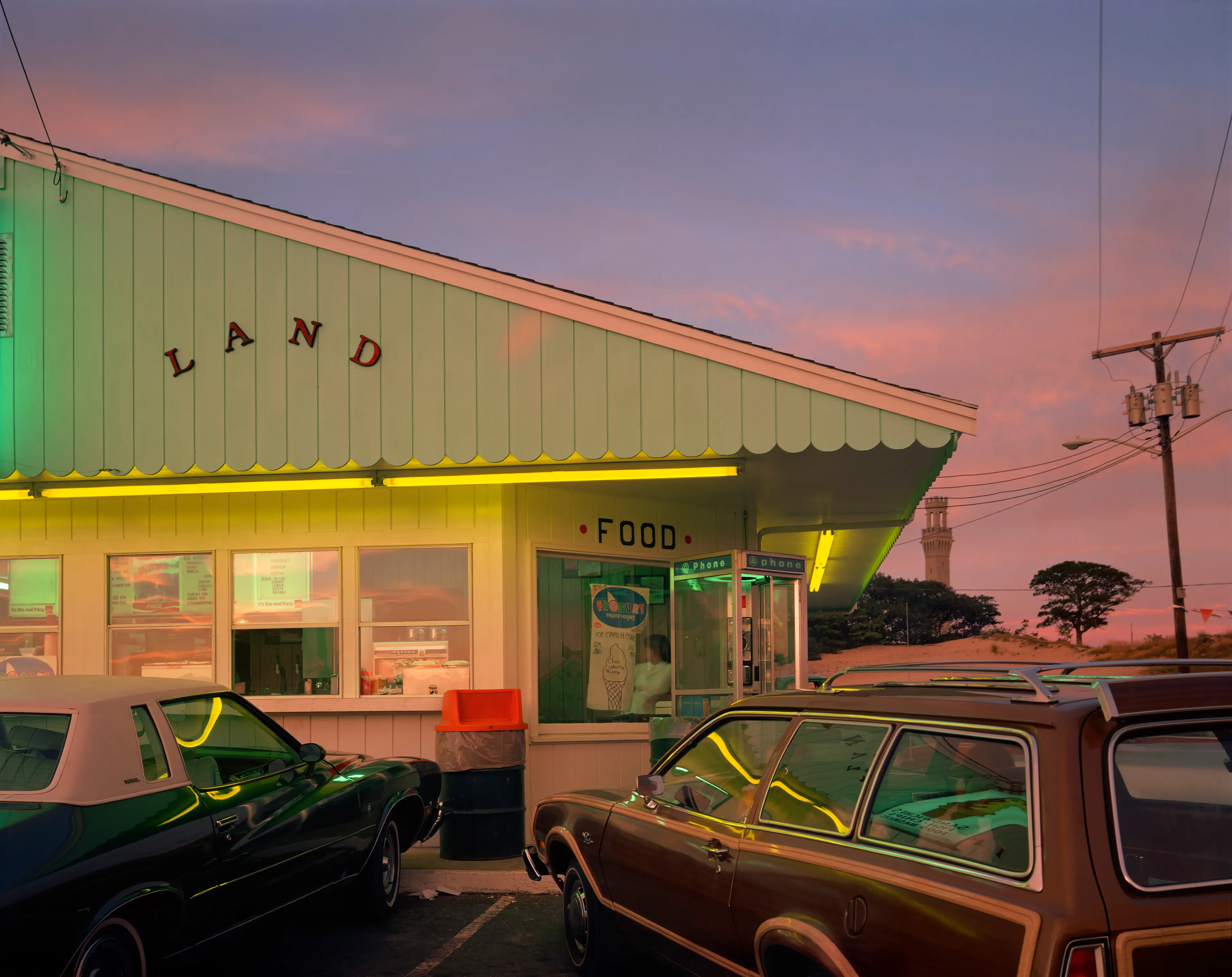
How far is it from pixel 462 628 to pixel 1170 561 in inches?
1042

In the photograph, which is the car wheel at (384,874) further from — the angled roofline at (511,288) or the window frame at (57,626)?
the window frame at (57,626)

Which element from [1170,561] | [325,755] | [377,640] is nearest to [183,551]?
[377,640]

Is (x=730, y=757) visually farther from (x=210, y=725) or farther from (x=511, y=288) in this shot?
(x=511, y=288)

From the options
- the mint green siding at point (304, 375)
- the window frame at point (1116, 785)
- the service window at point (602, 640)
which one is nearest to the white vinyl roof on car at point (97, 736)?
the mint green siding at point (304, 375)

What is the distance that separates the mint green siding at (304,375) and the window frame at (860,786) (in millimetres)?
4568

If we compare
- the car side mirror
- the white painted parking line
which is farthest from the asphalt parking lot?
the car side mirror

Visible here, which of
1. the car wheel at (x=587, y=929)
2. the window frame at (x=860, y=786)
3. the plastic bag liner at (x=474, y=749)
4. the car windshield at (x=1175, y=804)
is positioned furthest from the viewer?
the plastic bag liner at (x=474, y=749)

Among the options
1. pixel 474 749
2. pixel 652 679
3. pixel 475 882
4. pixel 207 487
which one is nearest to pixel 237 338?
pixel 207 487

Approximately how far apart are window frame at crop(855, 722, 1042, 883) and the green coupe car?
10.5 ft

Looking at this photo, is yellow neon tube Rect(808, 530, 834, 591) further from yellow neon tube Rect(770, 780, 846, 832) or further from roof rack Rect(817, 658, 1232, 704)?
yellow neon tube Rect(770, 780, 846, 832)

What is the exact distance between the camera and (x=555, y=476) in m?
9.77

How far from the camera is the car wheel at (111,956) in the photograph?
15.5ft

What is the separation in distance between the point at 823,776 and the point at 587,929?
2.22 metres

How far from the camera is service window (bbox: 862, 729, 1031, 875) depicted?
11.5ft
